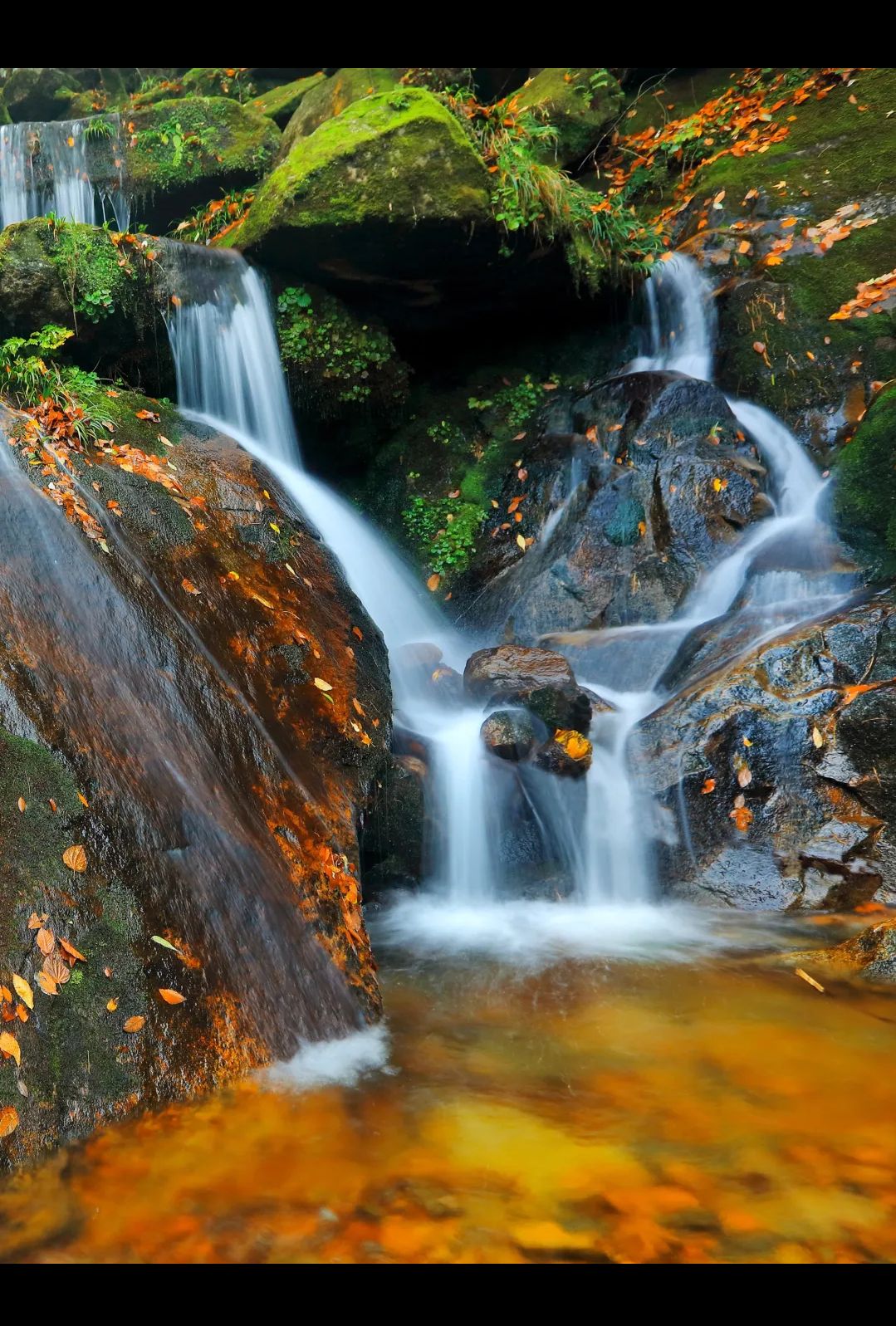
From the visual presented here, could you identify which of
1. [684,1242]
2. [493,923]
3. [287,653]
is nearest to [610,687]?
[493,923]

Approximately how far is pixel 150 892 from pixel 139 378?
601 centimetres

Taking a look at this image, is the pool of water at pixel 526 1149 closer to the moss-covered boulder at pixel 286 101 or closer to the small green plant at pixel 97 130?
the small green plant at pixel 97 130

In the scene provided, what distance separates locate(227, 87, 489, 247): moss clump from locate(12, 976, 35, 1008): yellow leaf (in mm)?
7185

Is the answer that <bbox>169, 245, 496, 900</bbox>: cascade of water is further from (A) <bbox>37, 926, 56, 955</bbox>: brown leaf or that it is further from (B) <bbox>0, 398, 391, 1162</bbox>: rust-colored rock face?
(A) <bbox>37, 926, 56, 955</bbox>: brown leaf

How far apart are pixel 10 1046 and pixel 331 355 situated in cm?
755

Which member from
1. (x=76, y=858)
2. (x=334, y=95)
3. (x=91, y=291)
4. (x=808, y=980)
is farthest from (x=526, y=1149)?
(x=334, y=95)

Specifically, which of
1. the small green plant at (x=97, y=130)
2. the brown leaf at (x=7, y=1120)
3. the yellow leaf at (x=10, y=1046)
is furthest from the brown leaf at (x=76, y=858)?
the small green plant at (x=97, y=130)

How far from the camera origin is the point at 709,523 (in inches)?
318

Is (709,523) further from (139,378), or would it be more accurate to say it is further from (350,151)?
(139,378)

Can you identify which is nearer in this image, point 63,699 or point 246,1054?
point 246,1054

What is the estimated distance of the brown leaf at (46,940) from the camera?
106 inches

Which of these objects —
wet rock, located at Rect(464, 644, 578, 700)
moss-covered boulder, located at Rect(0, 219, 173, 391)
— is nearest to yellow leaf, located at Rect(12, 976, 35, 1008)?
wet rock, located at Rect(464, 644, 578, 700)

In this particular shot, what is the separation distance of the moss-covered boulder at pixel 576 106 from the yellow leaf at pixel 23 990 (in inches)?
510

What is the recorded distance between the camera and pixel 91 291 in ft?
23.7
